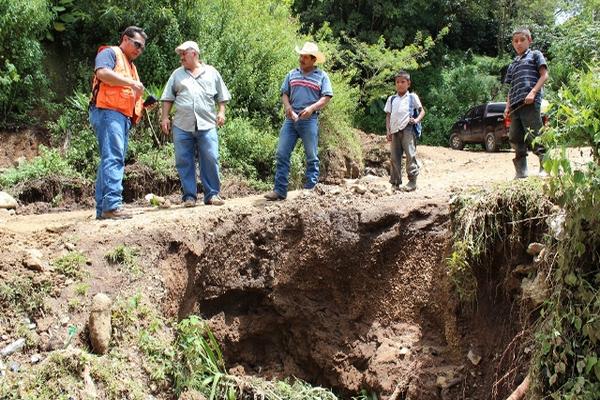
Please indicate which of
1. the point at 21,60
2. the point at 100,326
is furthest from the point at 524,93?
the point at 21,60

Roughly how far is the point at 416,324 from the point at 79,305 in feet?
9.65

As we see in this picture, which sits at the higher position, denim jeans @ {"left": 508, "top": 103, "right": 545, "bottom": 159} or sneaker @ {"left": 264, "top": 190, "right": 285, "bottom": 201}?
denim jeans @ {"left": 508, "top": 103, "right": 545, "bottom": 159}

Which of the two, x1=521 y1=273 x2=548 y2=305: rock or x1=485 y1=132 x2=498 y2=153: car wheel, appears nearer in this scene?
x1=521 y1=273 x2=548 y2=305: rock

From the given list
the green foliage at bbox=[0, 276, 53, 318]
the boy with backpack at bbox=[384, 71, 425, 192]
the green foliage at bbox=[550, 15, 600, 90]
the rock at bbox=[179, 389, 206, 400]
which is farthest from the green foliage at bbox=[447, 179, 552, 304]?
the green foliage at bbox=[550, 15, 600, 90]

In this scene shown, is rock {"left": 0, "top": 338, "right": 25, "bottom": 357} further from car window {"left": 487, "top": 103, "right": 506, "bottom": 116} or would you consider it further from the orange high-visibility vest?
car window {"left": 487, "top": 103, "right": 506, "bottom": 116}

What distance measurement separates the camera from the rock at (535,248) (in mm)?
4642

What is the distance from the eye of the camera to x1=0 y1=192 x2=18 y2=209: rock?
743 centimetres

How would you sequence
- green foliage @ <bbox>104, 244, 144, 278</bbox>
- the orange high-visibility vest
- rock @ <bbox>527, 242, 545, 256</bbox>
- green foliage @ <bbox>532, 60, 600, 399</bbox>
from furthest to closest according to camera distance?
1. the orange high-visibility vest
2. green foliage @ <bbox>104, 244, 144, 278</bbox>
3. rock @ <bbox>527, 242, 545, 256</bbox>
4. green foliage @ <bbox>532, 60, 600, 399</bbox>

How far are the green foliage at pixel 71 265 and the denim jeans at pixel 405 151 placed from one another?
11.6 feet

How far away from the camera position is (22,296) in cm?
462

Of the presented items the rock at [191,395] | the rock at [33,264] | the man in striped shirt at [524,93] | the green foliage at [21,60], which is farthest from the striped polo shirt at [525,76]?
the green foliage at [21,60]

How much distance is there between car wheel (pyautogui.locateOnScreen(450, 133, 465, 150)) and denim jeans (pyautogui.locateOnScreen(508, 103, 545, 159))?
477 inches

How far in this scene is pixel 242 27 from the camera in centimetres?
1104

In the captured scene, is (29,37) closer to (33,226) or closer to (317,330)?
(33,226)
